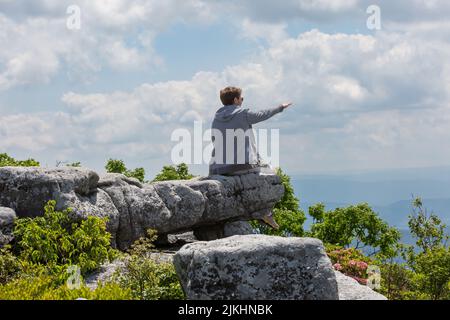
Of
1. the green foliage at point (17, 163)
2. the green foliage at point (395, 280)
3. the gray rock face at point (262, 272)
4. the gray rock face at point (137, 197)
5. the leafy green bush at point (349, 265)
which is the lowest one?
the green foliage at point (395, 280)

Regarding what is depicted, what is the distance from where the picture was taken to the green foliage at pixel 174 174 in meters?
29.1

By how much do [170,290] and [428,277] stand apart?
359 inches

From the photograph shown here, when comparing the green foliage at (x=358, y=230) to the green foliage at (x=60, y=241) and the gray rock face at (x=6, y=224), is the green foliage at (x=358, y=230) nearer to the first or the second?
the green foliage at (x=60, y=241)

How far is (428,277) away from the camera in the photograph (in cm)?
1872

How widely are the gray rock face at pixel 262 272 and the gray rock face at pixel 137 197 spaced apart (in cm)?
564

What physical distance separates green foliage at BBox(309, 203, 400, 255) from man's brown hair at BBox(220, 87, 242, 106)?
9.60 meters

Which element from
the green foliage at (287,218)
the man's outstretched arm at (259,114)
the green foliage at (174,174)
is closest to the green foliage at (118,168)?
the green foliage at (174,174)

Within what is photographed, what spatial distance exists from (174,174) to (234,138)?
938 cm

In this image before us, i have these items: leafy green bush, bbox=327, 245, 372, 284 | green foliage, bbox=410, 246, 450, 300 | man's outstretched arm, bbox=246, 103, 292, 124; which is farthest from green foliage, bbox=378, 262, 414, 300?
man's outstretched arm, bbox=246, 103, 292, 124

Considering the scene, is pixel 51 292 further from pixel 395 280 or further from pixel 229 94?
pixel 395 280

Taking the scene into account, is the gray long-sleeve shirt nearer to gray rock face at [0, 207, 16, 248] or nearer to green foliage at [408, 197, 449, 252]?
gray rock face at [0, 207, 16, 248]

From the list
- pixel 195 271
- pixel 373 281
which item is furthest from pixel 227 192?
pixel 195 271

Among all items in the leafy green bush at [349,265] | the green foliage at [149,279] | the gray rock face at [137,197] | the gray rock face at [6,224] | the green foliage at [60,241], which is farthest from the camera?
the leafy green bush at [349,265]
